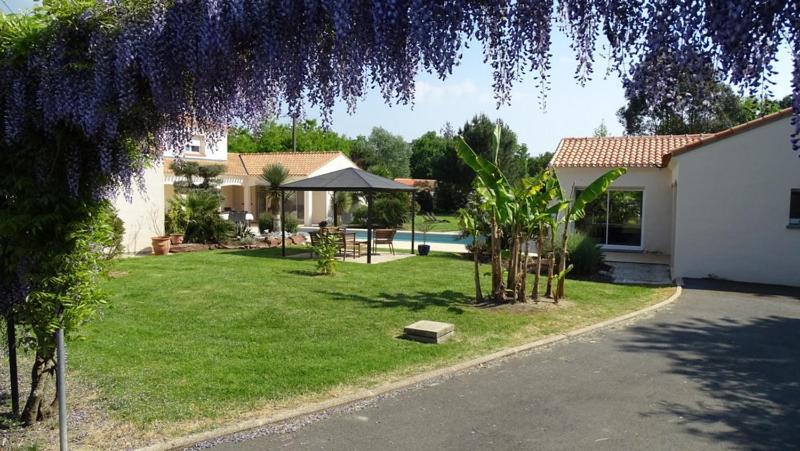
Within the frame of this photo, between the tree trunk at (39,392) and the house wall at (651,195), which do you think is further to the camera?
the house wall at (651,195)

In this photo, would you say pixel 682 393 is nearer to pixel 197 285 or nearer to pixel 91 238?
pixel 91 238

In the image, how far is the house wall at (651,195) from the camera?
20.4 m

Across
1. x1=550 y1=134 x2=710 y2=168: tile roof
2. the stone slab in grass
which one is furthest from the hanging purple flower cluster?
x1=550 y1=134 x2=710 y2=168: tile roof

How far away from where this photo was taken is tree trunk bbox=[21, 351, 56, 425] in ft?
16.6

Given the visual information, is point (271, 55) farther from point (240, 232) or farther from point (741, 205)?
point (240, 232)

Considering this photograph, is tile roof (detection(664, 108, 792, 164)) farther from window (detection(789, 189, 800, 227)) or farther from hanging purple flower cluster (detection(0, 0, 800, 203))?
hanging purple flower cluster (detection(0, 0, 800, 203))

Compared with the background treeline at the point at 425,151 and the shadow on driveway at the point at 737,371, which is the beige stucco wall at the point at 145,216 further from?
the shadow on driveway at the point at 737,371

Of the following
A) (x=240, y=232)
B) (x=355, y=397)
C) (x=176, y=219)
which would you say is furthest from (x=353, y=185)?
(x=355, y=397)

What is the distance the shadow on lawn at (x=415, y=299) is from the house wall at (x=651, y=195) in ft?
34.0

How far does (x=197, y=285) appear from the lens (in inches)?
492

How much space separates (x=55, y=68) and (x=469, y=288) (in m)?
10.2

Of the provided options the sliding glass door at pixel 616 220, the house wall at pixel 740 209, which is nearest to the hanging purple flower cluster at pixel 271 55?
the house wall at pixel 740 209

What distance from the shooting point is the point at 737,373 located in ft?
23.1

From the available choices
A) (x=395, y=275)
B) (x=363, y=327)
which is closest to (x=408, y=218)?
(x=395, y=275)
